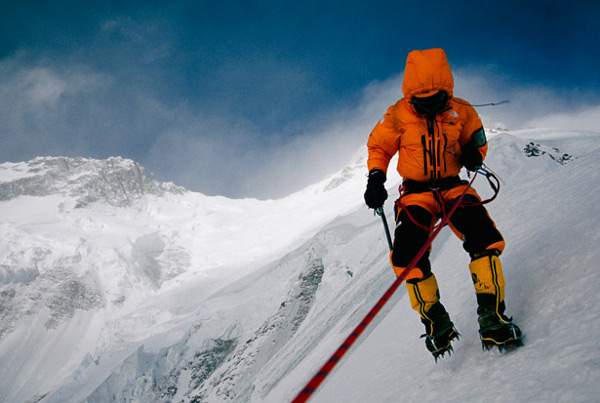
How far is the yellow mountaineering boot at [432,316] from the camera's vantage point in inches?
80.8

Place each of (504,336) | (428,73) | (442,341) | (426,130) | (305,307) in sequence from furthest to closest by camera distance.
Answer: (305,307) → (426,130) → (428,73) → (442,341) → (504,336)

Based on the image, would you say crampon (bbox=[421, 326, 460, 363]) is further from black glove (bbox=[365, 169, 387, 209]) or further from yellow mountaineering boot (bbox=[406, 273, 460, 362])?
black glove (bbox=[365, 169, 387, 209])

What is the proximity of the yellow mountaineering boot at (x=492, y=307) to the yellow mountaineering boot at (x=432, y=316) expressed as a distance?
22 cm

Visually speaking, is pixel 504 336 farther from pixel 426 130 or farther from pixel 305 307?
pixel 305 307

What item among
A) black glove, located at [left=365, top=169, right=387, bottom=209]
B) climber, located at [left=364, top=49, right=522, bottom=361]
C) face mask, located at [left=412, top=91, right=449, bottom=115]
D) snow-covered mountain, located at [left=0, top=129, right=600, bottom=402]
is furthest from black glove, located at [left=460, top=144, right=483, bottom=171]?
snow-covered mountain, located at [left=0, top=129, right=600, bottom=402]

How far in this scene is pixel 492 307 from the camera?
5.98 feet

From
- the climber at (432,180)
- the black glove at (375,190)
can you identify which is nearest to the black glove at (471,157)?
the climber at (432,180)

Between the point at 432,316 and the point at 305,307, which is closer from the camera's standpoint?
the point at 432,316

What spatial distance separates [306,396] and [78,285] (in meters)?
129

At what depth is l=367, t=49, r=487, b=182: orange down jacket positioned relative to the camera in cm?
245

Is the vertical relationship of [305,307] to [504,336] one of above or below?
below

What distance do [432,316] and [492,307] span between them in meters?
0.37

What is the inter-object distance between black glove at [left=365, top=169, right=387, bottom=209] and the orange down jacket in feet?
0.21

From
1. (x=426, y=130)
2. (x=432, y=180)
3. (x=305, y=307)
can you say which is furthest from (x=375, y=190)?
(x=305, y=307)
